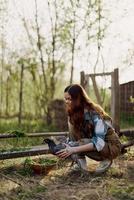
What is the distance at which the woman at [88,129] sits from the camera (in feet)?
20.8

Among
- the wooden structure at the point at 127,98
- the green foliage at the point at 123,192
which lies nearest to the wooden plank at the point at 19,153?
the green foliage at the point at 123,192

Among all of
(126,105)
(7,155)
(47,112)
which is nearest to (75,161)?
(7,155)

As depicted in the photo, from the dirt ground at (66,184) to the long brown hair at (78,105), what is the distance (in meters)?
0.66

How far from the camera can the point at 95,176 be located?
21.8ft

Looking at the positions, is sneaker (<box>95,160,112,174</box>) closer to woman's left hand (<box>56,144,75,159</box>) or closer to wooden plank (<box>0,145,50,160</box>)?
woman's left hand (<box>56,144,75,159</box>)

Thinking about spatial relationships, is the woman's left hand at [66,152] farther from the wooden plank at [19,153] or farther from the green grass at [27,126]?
the green grass at [27,126]

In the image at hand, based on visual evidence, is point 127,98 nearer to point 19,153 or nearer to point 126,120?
point 126,120

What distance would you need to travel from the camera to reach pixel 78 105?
639 centimetres

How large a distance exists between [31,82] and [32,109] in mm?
898

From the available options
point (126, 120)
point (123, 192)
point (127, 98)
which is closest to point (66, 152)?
point (123, 192)

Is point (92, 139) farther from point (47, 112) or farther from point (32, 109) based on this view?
point (32, 109)

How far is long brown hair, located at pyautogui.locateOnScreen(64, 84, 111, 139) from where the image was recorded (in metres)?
6.32

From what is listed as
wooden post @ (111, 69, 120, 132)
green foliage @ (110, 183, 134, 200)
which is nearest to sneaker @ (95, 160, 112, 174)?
green foliage @ (110, 183, 134, 200)

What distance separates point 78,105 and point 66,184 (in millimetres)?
964
